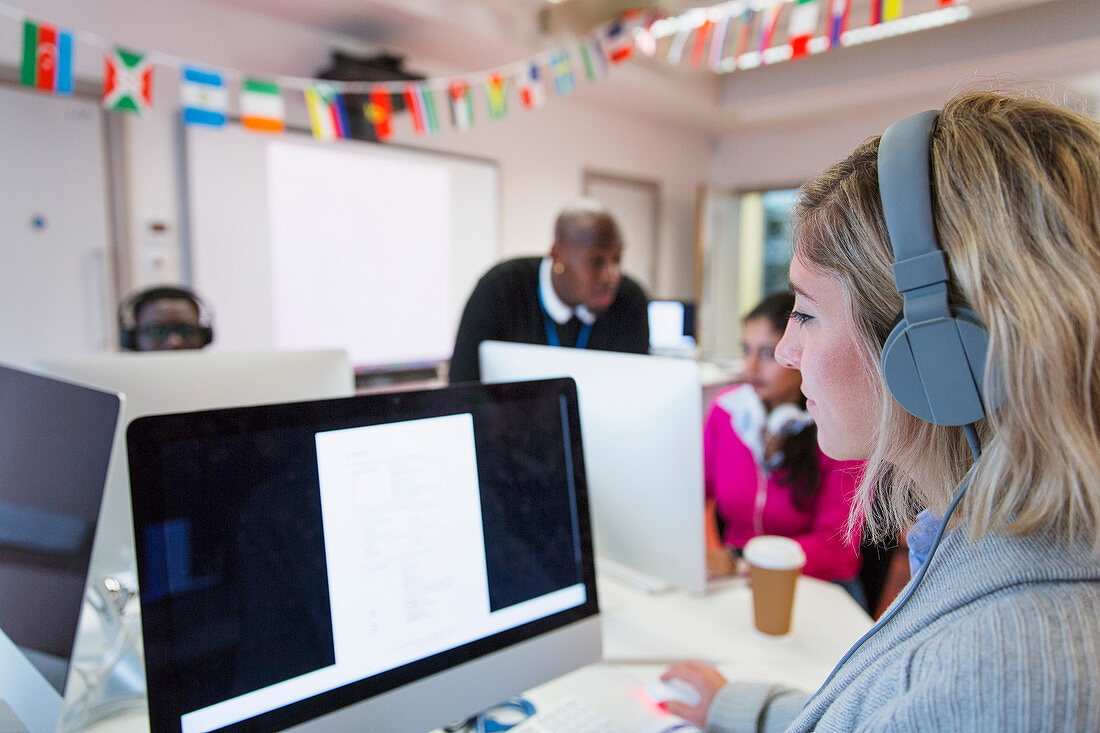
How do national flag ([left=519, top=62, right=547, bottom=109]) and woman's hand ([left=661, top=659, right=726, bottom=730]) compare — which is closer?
woman's hand ([left=661, top=659, right=726, bottom=730])

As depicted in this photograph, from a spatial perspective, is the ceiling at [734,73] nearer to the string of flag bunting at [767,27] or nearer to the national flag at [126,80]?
the string of flag bunting at [767,27]

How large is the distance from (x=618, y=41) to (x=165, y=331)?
2.24m

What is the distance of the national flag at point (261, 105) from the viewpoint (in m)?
2.79

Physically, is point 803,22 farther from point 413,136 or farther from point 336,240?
point 336,240

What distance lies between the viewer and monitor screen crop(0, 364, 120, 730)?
61 centimetres

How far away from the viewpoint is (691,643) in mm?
1034

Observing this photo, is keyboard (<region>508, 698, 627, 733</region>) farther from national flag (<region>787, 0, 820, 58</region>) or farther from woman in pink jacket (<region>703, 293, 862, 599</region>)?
national flag (<region>787, 0, 820, 58</region>)

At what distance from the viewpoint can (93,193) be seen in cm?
264

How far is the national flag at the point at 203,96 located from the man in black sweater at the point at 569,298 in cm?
148

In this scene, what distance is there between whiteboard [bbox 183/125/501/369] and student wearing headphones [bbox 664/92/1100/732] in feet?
8.84

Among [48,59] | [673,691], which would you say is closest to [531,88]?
[48,59]

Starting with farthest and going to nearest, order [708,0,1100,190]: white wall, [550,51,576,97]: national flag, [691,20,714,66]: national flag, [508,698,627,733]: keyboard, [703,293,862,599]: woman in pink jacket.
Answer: [708,0,1100,190]: white wall → [550,51,576,97]: national flag → [691,20,714,66]: national flag → [703,293,862,599]: woman in pink jacket → [508,698,627,733]: keyboard

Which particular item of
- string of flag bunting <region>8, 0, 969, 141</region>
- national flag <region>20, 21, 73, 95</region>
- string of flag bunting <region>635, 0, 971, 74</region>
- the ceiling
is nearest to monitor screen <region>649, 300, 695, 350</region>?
the ceiling

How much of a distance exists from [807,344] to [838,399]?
57 mm
